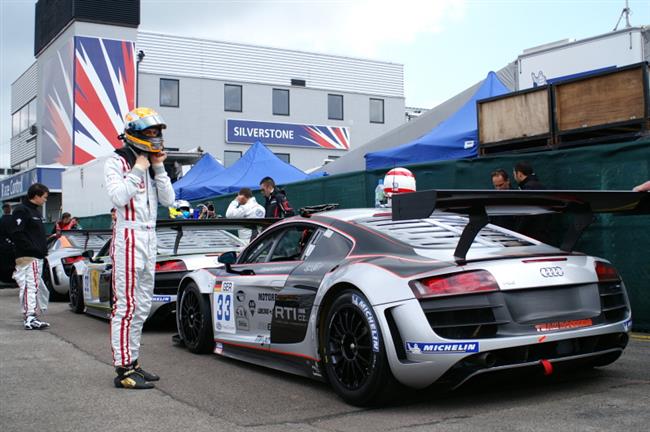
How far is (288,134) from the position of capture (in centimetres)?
4141

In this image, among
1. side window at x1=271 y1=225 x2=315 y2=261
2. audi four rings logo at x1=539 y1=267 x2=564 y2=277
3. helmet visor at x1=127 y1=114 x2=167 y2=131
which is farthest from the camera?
side window at x1=271 y1=225 x2=315 y2=261

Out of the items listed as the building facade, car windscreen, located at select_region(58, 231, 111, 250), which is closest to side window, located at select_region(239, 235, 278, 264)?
car windscreen, located at select_region(58, 231, 111, 250)

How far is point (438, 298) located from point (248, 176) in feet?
49.7

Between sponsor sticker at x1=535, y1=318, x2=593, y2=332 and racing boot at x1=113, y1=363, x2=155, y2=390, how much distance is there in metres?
2.73

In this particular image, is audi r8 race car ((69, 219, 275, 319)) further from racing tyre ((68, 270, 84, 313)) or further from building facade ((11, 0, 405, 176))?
building facade ((11, 0, 405, 176))

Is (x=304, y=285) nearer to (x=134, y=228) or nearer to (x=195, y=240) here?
(x=134, y=228)

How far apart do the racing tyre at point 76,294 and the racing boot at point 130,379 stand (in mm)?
5480

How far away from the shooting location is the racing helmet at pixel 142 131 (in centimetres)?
532

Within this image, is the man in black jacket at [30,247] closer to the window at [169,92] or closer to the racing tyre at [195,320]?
the racing tyre at [195,320]

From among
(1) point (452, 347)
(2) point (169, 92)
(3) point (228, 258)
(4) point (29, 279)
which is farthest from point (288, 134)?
(1) point (452, 347)

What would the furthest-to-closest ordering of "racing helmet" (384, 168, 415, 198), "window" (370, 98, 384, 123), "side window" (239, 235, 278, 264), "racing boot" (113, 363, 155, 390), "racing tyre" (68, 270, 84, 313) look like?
"window" (370, 98, 384, 123) → "racing tyre" (68, 270, 84, 313) → "racing helmet" (384, 168, 415, 198) → "side window" (239, 235, 278, 264) → "racing boot" (113, 363, 155, 390)

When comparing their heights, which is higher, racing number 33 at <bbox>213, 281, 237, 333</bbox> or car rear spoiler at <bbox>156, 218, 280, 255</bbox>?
car rear spoiler at <bbox>156, 218, 280, 255</bbox>

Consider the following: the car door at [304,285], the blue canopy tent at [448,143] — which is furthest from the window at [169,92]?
the car door at [304,285]

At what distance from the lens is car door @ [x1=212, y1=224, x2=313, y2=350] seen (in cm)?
541
